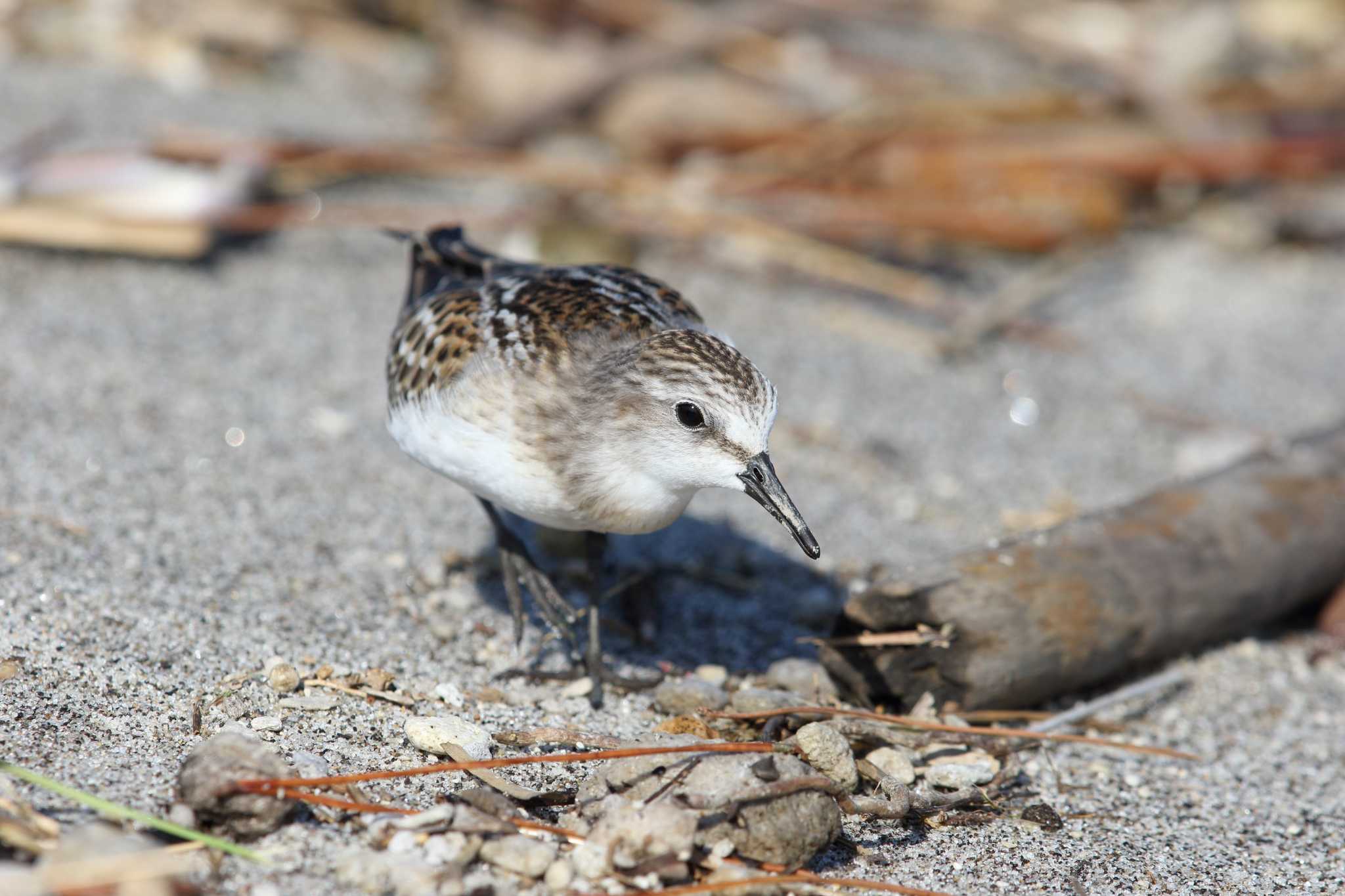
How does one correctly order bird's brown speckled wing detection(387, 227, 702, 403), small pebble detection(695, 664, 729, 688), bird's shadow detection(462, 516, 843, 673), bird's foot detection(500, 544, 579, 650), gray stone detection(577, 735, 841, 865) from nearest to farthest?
gray stone detection(577, 735, 841, 865) → bird's brown speckled wing detection(387, 227, 702, 403) → small pebble detection(695, 664, 729, 688) → bird's foot detection(500, 544, 579, 650) → bird's shadow detection(462, 516, 843, 673)

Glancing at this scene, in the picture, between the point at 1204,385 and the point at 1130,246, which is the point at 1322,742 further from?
the point at 1130,246

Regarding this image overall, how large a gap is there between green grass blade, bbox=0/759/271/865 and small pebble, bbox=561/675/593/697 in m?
1.14

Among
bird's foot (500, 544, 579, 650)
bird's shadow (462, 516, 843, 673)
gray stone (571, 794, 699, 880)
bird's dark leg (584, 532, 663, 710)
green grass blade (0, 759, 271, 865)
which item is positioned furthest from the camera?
bird's shadow (462, 516, 843, 673)

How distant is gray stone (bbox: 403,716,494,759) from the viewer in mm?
3061

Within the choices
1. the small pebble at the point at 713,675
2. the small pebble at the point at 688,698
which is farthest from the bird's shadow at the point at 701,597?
the small pebble at the point at 688,698

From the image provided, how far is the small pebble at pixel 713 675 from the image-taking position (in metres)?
3.71

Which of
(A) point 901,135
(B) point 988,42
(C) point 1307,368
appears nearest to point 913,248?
(A) point 901,135

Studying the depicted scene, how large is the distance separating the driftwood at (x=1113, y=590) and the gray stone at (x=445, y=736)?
100 cm

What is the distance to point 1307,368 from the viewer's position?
638cm

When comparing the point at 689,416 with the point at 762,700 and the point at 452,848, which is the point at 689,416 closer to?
the point at 762,700

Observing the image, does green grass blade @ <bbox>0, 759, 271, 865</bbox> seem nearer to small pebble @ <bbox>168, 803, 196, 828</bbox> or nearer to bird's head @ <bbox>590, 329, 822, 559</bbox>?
small pebble @ <bbox>168, 803, 196, 828</bbox>

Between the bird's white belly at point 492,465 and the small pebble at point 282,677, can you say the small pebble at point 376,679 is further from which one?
the bird's white belly at point 492,465

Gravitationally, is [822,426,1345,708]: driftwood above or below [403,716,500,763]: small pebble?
above

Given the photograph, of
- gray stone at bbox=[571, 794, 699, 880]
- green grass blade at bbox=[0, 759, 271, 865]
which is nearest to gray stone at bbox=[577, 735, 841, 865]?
gray stone at bbox=[571, 794, 699, 880]
